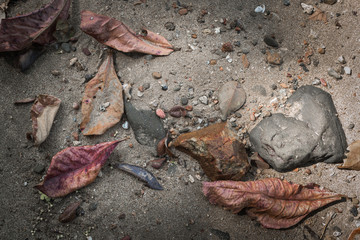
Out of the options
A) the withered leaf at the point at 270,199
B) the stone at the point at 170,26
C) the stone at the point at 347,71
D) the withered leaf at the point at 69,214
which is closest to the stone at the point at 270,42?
the stone at the point at 347,71

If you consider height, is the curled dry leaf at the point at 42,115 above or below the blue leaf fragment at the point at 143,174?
above

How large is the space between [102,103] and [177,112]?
0.44 metres

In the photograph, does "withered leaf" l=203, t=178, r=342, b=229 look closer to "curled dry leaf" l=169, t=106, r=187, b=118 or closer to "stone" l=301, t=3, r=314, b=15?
"curled dry leaf" l=169, t=106, r=187, b=118

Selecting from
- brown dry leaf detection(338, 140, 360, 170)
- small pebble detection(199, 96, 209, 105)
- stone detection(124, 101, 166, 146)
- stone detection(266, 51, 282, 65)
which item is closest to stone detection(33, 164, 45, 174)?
stone detection(124, 101, 166, 146)

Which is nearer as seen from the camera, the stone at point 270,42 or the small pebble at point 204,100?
the small pebble at point 204,100

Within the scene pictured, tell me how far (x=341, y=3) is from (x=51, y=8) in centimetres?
191

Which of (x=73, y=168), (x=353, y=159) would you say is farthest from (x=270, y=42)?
(x=73, y=168)

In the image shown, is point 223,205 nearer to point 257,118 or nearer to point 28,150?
point 257,118

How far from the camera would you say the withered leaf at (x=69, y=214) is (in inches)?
68.6

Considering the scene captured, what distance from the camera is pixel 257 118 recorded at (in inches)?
76.5

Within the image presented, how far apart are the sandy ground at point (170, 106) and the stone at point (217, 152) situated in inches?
3.3

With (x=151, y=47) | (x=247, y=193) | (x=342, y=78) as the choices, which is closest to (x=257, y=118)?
(x=247, y=193)

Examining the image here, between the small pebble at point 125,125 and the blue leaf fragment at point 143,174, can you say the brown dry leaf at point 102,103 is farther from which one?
the blue leaf fragment at point 143,174

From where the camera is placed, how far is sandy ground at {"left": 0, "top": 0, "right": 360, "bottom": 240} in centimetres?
178
